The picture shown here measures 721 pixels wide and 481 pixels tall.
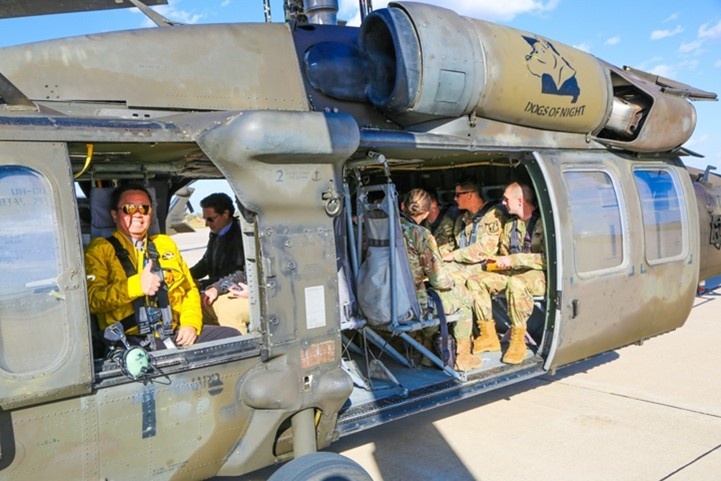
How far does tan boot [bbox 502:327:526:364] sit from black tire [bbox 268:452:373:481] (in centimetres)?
214

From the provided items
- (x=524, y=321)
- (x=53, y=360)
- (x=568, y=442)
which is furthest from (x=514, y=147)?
(x=53, y=360)

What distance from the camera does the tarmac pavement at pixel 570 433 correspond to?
12.5 feet

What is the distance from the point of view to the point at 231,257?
15.7 feet

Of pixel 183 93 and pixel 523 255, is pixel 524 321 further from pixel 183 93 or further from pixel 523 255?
pixel 183 93

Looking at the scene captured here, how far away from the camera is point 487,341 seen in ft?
16.7

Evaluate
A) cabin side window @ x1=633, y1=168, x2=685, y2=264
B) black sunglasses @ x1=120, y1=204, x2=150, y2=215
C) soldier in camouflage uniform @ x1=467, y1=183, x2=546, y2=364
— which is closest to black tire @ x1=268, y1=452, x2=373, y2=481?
black sunglasses @ x1=120, y1=204, x2=150, y2=215

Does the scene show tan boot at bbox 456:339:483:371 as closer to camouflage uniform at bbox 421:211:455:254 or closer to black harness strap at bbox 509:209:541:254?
black harness strap at bbox 509:209:541:254

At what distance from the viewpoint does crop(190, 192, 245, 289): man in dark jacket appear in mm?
4742

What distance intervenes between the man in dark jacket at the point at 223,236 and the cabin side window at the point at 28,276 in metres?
2.18

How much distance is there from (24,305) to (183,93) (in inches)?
59.6

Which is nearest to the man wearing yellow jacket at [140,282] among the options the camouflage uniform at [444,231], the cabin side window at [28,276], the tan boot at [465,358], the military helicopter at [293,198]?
the military helicopter at [293,198]

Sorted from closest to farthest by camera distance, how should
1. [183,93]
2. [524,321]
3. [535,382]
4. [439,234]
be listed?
[183,93] → [524,321] → [535,382] → [439,234]

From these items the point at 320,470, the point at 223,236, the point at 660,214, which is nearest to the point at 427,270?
the point at 223,236

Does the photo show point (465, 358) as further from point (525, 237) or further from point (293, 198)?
point (293, 198)
